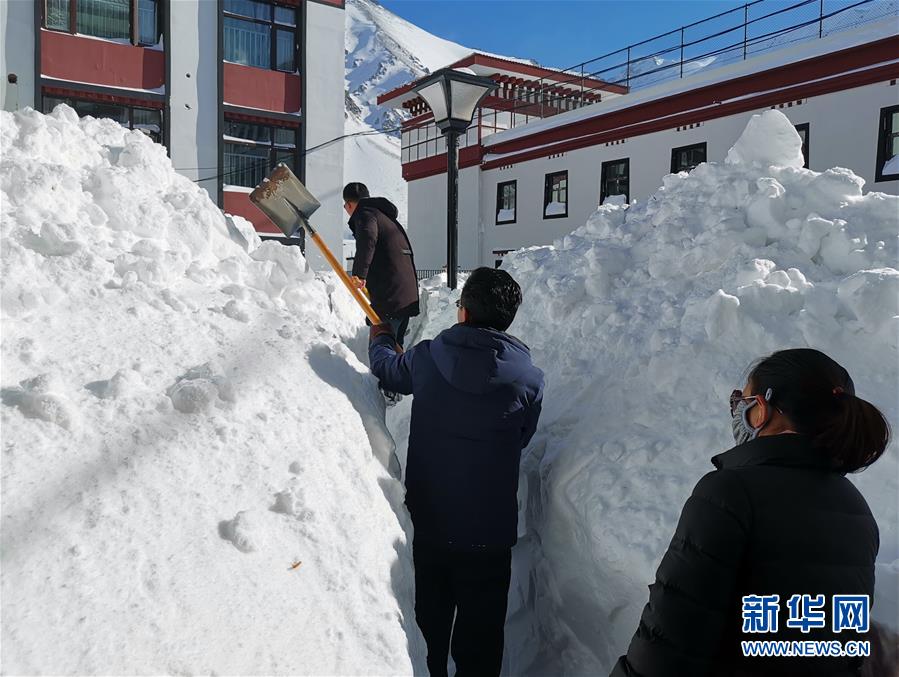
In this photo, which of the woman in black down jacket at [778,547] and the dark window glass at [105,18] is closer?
the woman in black down jacket at [778,547]

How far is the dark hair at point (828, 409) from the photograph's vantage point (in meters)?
1.40

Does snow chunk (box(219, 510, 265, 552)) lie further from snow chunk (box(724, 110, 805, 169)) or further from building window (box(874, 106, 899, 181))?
building window (box(874, 106, 899, 181))

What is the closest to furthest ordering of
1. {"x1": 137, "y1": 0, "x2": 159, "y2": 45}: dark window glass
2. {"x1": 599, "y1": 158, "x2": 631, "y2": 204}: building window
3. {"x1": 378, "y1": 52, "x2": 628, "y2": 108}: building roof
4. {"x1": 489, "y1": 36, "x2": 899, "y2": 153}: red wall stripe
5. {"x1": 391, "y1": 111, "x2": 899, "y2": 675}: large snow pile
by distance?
{"x1": 391, "y1": 111, "x2": 899, "y2": 675}: large snow pile < {"x1": 489, "y1": 36, "x2": 899, "y2": 153}: red wall stripe < {"x1": 137, "y1": 0, "x2": 159, "y2": 45}: dark window glass < {"x1": 599, "y1": 158, "x2": 631, "y2": 204}: building window < {"x1": 378, "y1": 52, "x2": 628, "y2": 108}: building roof

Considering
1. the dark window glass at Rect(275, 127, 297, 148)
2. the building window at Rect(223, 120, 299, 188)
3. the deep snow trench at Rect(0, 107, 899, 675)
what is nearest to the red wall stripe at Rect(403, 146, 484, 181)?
the dark window glass at Rect(275, 127, 297, 148)

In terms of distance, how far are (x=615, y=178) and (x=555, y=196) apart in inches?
76.4

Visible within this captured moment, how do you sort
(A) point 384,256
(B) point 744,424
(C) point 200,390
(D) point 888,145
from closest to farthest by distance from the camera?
(B) point 744,424 → (C) point 200,390 → (A) point 384,256 → (D) point 888,145

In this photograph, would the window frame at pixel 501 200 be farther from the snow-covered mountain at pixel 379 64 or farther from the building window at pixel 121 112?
the snow-covered mountain at pixel 379 64

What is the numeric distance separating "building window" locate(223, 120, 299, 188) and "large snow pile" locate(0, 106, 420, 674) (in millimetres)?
11427

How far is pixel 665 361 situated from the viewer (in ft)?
10.2

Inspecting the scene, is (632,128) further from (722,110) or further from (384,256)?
(384,256)

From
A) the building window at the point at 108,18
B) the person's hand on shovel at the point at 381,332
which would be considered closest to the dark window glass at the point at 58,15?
the building window at the point at 108,18

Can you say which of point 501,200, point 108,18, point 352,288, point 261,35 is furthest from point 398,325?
point 501,200

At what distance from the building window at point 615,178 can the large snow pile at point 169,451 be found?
12884 millimetres

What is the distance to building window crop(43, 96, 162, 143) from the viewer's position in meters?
12.4
